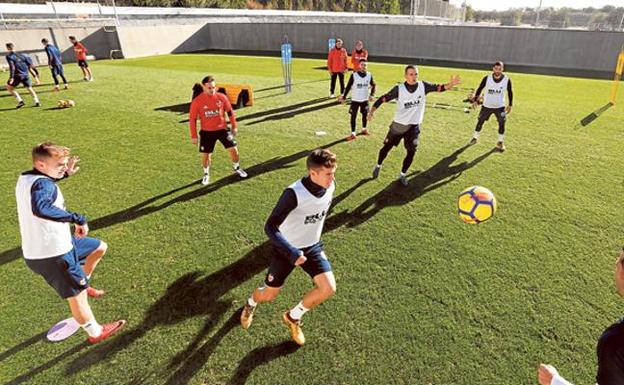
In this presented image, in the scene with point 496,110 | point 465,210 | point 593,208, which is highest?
point 496,110

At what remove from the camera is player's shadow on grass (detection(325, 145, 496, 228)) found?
6637mm

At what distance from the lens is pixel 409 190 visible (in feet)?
25.1

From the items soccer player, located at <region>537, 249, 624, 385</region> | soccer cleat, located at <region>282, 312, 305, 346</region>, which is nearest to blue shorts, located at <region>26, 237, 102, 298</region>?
soccer cleat, located at <region>282, 312, 305, 346</region>

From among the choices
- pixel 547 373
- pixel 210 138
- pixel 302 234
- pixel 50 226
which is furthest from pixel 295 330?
pixel 210 138

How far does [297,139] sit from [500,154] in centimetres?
569

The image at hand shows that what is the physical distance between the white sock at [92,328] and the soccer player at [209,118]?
4230 mm

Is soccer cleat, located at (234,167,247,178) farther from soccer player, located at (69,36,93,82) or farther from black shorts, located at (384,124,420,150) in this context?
soccer player, located at (69,36,93,82)

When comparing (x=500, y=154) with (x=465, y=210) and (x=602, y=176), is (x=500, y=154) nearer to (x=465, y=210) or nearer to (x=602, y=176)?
(x=602, y=176)

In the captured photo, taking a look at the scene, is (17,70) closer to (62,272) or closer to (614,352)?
(62,272)

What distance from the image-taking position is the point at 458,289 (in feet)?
16.1

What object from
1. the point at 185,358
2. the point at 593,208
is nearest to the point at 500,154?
the point at 593,208

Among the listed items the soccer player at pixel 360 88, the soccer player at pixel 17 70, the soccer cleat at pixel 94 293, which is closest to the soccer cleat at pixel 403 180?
the soccer player at pixel 360 88

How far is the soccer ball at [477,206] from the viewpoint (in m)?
5.68

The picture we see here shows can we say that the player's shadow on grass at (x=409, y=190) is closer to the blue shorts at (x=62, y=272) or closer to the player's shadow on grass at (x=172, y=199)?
the player's shadow on grass at (x=172, y=199)
